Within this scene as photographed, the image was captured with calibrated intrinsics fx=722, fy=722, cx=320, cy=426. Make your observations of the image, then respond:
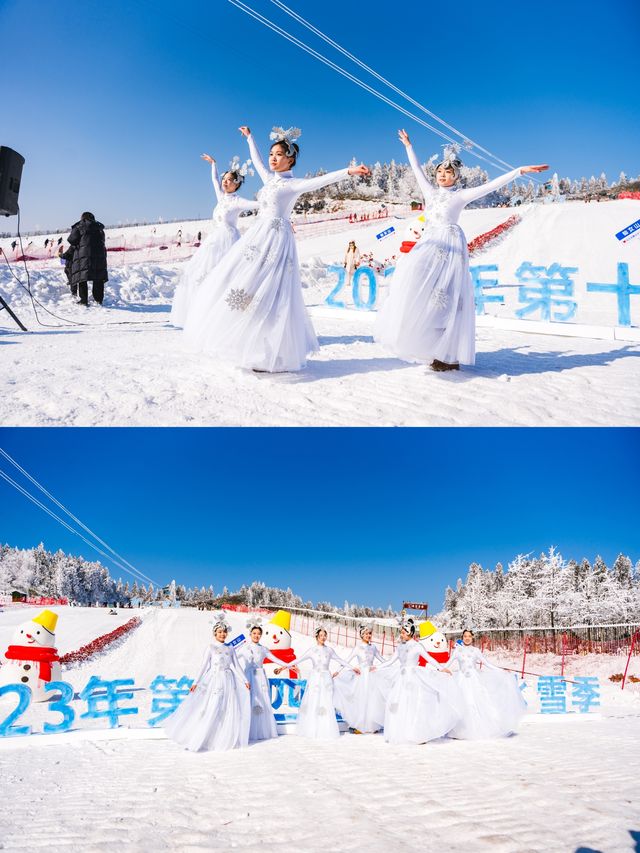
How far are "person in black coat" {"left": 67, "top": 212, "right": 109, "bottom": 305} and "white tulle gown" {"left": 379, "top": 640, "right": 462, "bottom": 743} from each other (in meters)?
9.11

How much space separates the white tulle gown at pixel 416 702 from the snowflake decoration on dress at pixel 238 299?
3.49 meters

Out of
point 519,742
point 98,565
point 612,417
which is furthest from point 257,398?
point 98,565

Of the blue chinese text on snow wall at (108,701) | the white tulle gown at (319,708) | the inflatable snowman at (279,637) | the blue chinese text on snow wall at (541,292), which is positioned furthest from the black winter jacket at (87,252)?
the white tulle gown at (319,708)

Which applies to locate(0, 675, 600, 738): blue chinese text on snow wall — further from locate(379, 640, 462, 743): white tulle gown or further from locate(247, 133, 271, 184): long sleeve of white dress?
locate(247, 133, 271, 184): long sleeve of white dress

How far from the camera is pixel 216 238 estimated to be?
34.4ft

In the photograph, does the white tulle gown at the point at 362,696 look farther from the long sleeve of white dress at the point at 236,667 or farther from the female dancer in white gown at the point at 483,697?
the long sleeve of white dress at the point at 236,667

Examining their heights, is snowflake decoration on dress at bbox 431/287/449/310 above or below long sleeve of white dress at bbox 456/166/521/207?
below

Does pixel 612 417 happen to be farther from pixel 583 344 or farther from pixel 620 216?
pixel 620 216

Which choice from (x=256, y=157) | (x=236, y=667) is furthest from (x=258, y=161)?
(x=236, y=667)

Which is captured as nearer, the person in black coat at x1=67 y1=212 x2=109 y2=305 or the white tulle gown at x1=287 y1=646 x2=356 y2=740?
the white tulle gown at x1=287 y1=646 x2=356 y2=740

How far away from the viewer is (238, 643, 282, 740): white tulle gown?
6.17m

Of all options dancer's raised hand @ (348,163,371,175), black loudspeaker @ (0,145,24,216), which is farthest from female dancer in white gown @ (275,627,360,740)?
black loudspeaker @ (0,145,24,216)

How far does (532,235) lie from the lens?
86.1 feet

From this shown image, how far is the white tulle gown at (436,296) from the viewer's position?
23.7 ft
